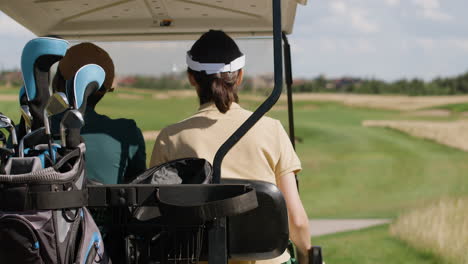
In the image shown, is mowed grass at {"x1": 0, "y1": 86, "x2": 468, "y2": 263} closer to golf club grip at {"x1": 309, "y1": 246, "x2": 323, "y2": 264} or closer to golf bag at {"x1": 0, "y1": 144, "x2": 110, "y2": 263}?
golf club grip at {"x1": 309, "y1": 246, "x2": 323, "y2": 264}

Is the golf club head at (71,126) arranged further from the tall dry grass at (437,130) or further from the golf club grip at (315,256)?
the tall dry grass at (437,130)

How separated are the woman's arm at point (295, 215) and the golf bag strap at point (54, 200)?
2.57ft

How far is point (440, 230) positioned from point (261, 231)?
7592mm

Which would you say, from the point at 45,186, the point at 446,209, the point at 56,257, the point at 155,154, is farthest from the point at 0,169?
the point at 446,209

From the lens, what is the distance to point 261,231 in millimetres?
2068

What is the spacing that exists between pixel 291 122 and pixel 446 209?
819 centimetres

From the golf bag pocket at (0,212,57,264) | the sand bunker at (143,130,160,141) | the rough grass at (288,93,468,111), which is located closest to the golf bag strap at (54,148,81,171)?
the golf bag pocket at (0,212,57,264)

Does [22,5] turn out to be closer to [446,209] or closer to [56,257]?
[56,257]

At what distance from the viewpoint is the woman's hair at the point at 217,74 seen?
2.30 metres

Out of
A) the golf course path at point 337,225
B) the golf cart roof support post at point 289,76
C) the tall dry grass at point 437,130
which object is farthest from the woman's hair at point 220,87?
the tall dry grass at point 437,130

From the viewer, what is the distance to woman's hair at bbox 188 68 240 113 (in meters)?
2.33

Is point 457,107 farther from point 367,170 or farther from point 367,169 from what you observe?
point 367,170

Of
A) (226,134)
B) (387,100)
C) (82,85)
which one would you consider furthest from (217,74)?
(387,100)

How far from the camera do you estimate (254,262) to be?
7.17ft
